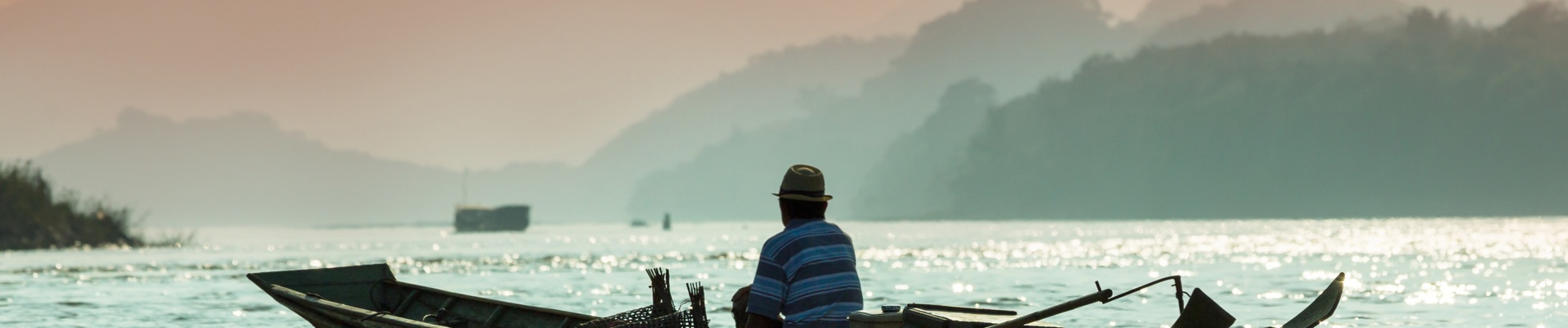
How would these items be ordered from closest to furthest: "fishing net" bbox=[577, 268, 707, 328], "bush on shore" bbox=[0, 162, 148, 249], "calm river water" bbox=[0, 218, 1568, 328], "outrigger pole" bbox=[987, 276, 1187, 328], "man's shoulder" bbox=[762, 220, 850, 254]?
"man's shoulder" bbox=[762, 220, 850, 254] < "outrigger pole" bbox=[987, 276, 1187, 328] < "fishing net" bbox=[577, 268, 707, 328] < "calm river water" bbox=[0, 218, 1568, 328] < "bush on shore" bbox=[0, 162, 148, 249]

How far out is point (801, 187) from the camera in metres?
12.3

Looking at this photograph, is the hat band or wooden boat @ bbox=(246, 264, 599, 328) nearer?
the hat band

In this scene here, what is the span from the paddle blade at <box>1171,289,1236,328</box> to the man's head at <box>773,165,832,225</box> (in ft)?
9.95

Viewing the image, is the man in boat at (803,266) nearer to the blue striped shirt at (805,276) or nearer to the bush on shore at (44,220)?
the blue striped shirt at (805,276)

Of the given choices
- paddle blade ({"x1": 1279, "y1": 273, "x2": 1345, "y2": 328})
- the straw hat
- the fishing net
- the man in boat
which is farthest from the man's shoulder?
paddle blade ({"x1": 1279, "y1": 273, "x2": 1345, "y2": 328})

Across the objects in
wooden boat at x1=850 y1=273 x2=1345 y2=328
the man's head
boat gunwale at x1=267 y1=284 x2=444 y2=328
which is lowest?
wooden boat at x1=850 y1=273 x2=1345 y2=328

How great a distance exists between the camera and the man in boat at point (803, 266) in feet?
40.5

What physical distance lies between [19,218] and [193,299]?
56.0 metres

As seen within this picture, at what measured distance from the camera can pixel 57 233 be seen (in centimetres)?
10206

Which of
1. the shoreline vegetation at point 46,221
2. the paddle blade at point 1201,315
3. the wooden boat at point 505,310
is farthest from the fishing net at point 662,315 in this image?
the shoreline vegetation at point 46,221

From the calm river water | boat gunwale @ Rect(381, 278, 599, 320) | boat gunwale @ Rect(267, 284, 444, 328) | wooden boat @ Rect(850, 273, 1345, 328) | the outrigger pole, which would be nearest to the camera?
the outrigger pole

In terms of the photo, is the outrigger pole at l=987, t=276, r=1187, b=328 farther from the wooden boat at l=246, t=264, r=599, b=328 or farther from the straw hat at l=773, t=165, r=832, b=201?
the wooden boat at l=246, t=264, r=599, b=328

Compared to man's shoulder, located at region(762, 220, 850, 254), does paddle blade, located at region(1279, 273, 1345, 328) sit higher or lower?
lower

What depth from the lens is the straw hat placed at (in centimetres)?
1234
